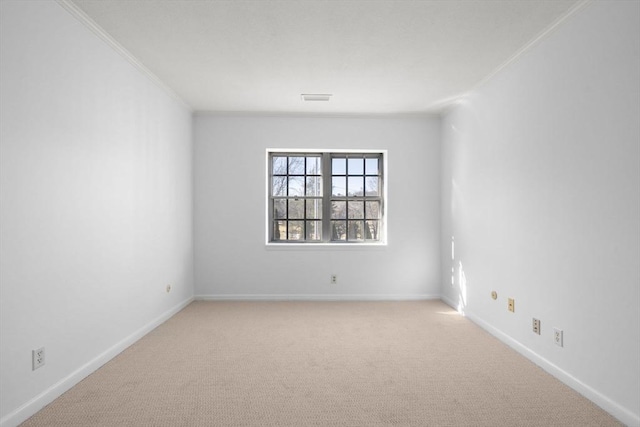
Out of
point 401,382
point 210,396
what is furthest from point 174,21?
point 401,382

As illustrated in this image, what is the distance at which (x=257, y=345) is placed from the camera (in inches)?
140

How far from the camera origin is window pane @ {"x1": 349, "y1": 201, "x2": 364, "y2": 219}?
5711 millimetres

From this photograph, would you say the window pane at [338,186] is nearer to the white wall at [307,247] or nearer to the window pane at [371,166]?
the window pane at [371,166]

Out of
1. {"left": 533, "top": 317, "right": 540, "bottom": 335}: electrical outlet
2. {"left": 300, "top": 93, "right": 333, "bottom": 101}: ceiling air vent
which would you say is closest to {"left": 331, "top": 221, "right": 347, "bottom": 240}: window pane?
{"left": 300, "top": 93, "right": 333, "bottom": 101}: ceiling air vent

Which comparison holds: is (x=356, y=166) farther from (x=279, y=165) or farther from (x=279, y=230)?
(x=279, y=230)

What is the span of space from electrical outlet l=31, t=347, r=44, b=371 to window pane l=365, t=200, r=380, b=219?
419cm

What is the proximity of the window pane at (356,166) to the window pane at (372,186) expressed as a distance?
0.15 meters

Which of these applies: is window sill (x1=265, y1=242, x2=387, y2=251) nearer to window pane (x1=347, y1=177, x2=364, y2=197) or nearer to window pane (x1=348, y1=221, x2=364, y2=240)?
window pane (x1=348, y1=221, x2=364, y2=240)

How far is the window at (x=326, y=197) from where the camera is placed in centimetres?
566

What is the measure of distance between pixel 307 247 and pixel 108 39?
337cm

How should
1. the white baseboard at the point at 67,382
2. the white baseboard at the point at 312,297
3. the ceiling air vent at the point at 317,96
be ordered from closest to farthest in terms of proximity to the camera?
the white baseboard at the point at 67,382, the ceiling air vent at the point at 317,96, the white baseboard at the point at 312,297

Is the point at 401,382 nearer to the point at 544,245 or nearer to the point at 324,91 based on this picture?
the point at 544,245

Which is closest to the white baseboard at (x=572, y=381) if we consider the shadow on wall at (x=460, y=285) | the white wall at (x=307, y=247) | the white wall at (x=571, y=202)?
the white wall at (x=571, y=202)

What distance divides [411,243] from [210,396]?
3674mm
